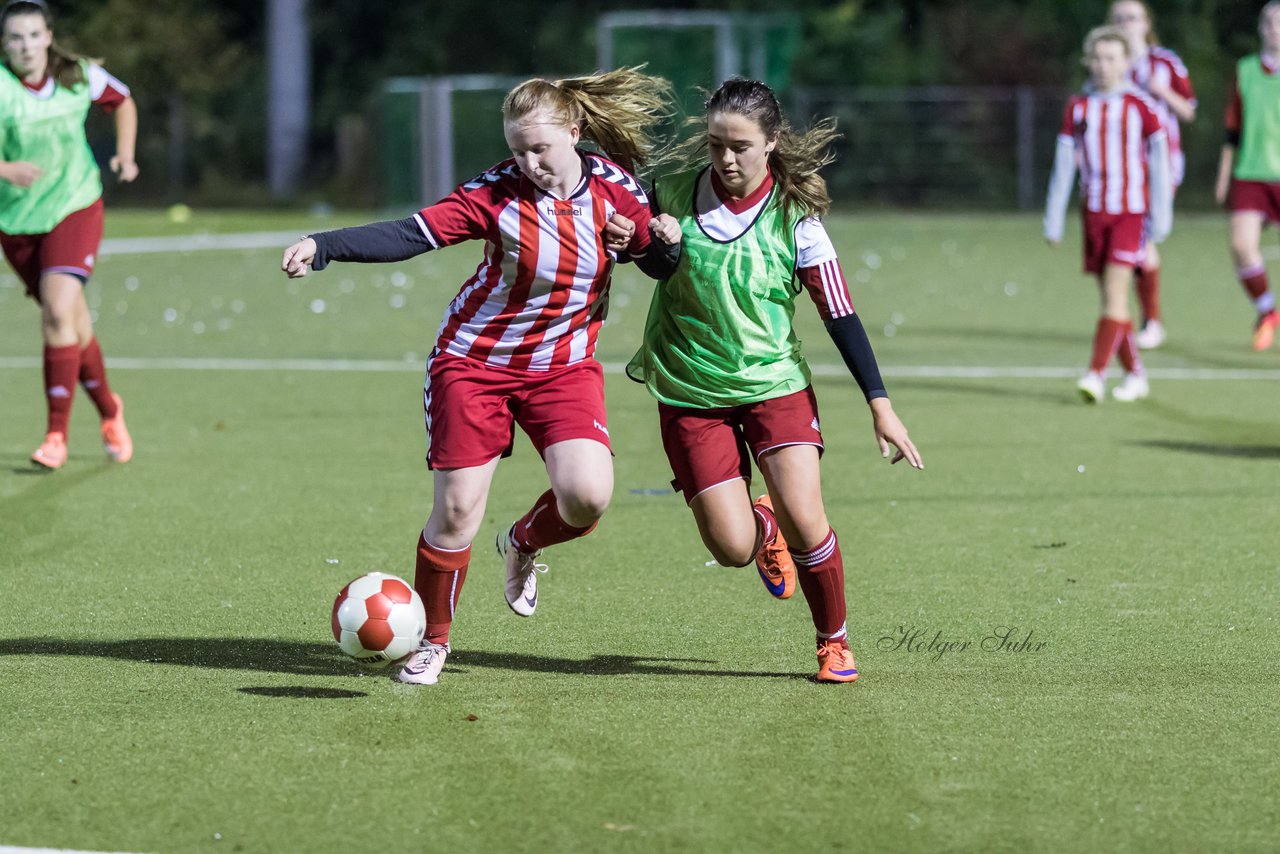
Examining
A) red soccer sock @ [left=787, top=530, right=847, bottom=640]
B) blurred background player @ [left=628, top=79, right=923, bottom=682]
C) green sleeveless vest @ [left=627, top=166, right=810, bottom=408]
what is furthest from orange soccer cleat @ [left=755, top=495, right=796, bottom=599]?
green sleeveless vest @ [left=627, top=166, right=810, bottom=408]

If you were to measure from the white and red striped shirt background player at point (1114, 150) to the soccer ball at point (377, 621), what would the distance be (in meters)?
6.30

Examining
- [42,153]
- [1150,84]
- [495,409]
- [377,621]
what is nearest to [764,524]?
[495,409]

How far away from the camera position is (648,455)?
29.8ft

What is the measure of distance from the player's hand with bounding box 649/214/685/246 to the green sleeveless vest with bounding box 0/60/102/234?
4.25m

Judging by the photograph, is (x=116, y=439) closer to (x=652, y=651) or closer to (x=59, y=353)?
(x=59, y=353)

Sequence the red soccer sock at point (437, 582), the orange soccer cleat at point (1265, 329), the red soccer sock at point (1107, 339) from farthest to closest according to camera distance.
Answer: the orange soccer cleat at point (1265, 329), the red soccer sock at point (1107, 339), the red soccer sock at point (437, 582)

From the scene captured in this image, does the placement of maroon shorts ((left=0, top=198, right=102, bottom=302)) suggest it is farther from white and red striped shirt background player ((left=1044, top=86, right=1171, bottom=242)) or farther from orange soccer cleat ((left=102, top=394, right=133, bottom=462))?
white and red striped shirt background player ((left=1044, top=86, right=1171, bottom=242))

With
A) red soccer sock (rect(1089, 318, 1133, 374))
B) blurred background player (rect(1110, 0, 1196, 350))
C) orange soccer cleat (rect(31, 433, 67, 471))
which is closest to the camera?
A: orange soccer cleat (rect(31, 433, 67, 471))

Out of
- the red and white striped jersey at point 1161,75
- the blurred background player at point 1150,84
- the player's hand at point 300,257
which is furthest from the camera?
the red and white striped jersey at point 1161,75

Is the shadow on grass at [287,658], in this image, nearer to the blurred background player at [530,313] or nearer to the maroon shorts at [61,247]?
the blurred background player at [530,313]

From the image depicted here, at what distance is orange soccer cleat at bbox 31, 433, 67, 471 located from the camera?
338 inches

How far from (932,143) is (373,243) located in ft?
100.0

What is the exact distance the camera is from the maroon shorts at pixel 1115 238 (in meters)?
10.5

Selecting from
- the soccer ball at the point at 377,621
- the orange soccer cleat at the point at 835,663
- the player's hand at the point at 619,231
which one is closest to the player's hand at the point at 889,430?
the orange soccer cleat at the point at 835,663
